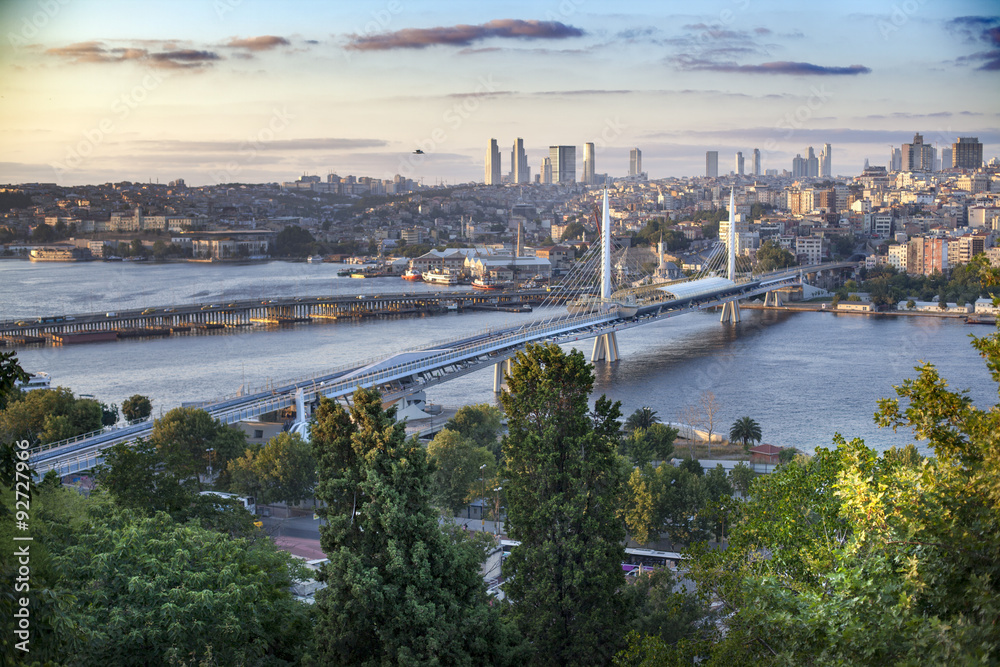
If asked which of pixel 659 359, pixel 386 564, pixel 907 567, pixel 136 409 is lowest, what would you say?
pixel 659 359

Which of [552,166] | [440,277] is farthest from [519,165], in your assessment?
[440,277]

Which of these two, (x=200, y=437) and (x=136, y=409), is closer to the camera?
(x=200, y=437)

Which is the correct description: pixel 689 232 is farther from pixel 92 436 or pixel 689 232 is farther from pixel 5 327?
pixel 92 436

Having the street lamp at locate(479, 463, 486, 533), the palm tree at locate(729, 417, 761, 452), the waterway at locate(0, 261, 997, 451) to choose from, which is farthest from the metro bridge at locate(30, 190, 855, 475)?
the palm tree at locate(729, 417, 761, 452)

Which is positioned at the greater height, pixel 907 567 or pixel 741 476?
pixel 907 567

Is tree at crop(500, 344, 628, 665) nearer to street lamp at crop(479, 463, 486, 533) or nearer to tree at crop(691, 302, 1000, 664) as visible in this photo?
tree at crop(691, 302, 1000, 664)

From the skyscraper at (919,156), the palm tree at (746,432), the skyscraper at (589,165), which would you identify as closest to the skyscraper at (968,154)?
the skyscraper at (919,156)

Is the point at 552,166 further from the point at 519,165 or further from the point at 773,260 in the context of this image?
the point at 773,260
